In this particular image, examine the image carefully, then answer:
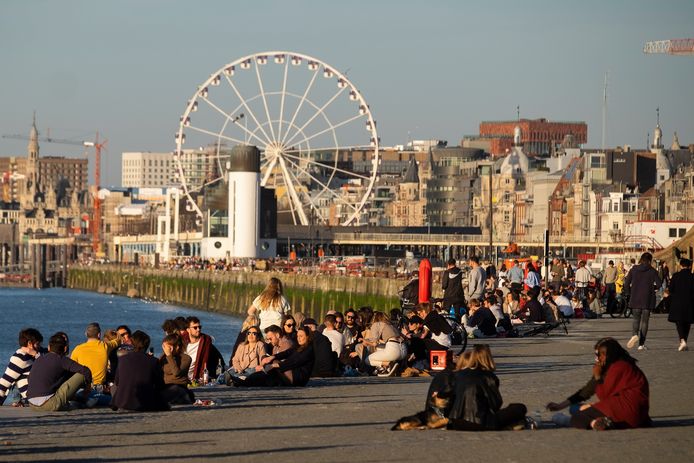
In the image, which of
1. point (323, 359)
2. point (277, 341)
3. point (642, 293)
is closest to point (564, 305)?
point (642, 293)

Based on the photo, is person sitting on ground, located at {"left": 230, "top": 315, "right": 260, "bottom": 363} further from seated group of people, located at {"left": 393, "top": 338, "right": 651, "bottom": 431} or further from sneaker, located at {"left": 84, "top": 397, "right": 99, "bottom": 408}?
seated group of people, located at {"left": 393, "top": 338, "right": 651, "bottom": 431}

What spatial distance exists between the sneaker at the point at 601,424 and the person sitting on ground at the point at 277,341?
6927 mm

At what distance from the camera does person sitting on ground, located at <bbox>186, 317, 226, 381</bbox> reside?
22875 millimetres

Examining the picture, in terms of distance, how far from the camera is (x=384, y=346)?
968 inches

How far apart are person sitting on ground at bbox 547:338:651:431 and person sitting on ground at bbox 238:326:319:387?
247 inches

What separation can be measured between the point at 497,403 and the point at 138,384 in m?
4.34

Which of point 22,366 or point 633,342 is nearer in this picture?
point 22,366

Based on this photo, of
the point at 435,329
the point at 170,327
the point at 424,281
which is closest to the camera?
the point at 170,327

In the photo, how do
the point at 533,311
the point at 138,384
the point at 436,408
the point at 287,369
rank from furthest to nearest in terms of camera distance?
the point at 533,311 < the point at 287,369 < the point at 138,384 < the point at 436,408

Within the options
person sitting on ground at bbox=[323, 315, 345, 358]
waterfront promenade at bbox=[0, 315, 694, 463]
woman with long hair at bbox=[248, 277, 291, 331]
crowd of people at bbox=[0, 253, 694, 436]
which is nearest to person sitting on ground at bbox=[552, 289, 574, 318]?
crowd of people at bbox=[0, 253, 694, 436]

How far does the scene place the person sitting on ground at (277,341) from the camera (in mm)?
22797

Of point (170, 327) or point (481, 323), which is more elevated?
point (170, 327)

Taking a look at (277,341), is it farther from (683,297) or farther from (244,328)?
(683,297)

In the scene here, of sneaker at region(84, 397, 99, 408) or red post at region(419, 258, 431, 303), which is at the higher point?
red post at region(419, 258, 431, 303)
